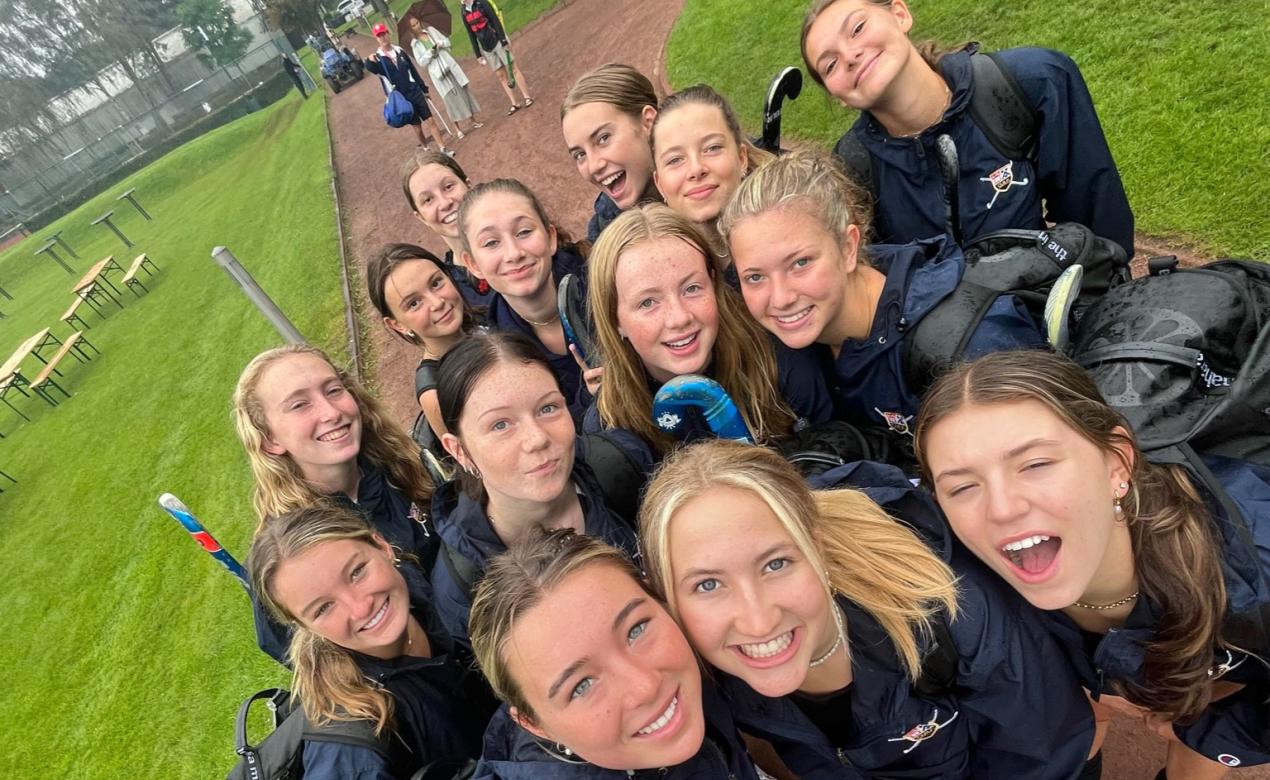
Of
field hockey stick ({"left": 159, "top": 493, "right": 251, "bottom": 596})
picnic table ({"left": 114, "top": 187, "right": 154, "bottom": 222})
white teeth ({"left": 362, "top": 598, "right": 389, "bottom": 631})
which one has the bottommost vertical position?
picnic table ({"left": 114, "top": 187, "right": 154, "bottom": 222})

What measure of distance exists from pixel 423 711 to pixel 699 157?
3.02m

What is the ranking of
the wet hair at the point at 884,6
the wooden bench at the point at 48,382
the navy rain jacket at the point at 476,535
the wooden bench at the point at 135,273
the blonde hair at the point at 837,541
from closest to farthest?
1. the blonde hair at the point at 837,541
2. the navy rain jacket at the point at 476,535
3. the wet hair at the point at 884,6
4. the wooden bench at the point at 48,382
5. the wooden bench at the point at 135,273

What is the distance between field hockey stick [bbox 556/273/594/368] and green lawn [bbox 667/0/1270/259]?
90.5 inches

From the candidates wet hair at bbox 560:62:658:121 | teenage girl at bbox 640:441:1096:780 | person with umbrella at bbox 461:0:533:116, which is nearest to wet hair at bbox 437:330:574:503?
teenage girl at bbox 640:441:1096:780

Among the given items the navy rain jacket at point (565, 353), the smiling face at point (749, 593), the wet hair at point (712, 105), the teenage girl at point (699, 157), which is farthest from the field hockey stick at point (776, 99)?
the smiling face at point (749, 593)

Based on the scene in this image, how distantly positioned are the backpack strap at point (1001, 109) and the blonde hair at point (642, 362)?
1403mm

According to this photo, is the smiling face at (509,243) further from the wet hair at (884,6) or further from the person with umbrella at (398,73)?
the person with umbrella at (398,73)

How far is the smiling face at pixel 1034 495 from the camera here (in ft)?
5.94

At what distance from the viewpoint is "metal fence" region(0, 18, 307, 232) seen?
4069 centimetres

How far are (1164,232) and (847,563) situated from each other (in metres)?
4.29

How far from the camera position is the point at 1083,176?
3084 mm

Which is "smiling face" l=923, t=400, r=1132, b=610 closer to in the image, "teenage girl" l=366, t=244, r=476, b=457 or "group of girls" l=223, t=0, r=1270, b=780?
"group of girls" l=223, t=0, r=1270, b=780

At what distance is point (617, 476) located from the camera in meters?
2.99

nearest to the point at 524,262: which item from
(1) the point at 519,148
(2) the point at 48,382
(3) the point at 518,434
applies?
(3) the point at 518,434
